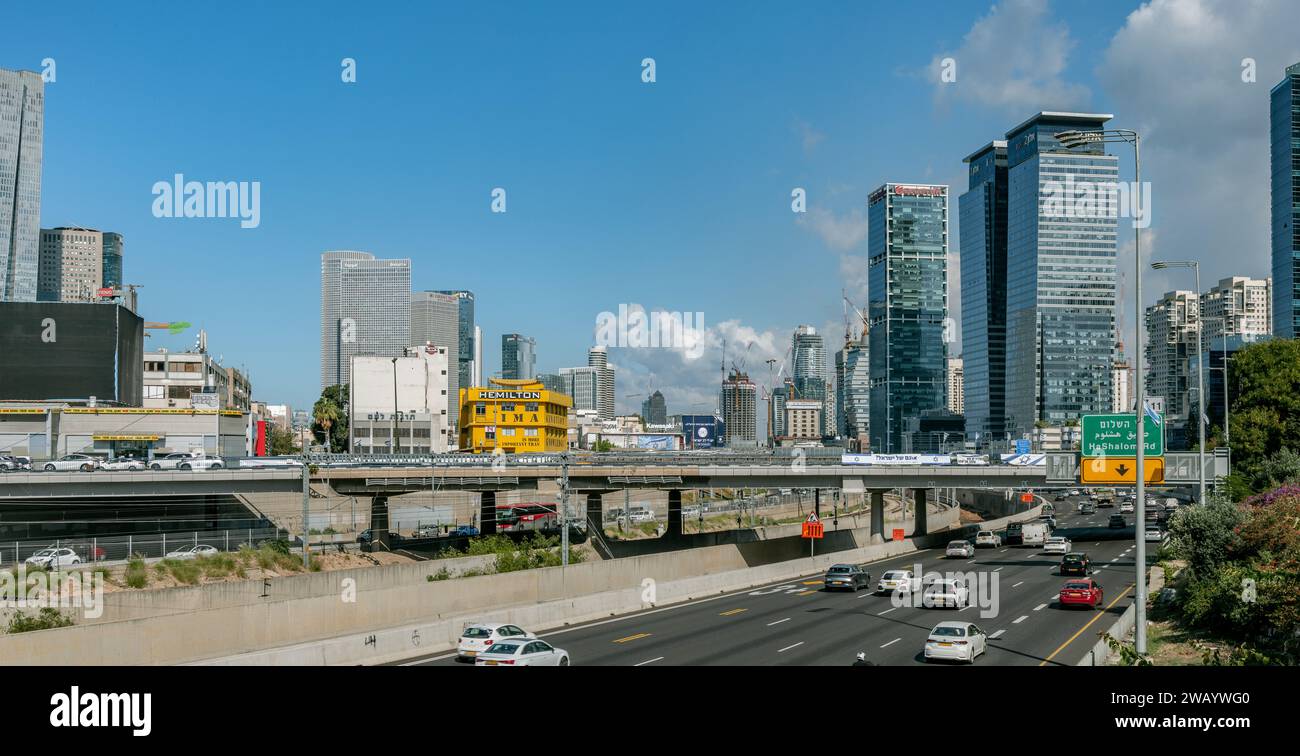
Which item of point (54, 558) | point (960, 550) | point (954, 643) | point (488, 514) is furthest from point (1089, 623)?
point (488, 514)

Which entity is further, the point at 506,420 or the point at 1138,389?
the point at 506,420

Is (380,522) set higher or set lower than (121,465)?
lower

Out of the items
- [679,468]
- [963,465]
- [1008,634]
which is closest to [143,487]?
[679,468]

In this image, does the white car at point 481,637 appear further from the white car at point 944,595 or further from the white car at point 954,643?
the white car at point 944,595

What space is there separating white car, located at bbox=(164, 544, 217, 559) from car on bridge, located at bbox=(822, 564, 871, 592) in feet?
99.9

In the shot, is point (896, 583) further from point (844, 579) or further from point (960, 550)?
point (960, 550)

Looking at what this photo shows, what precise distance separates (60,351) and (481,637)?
274 ft

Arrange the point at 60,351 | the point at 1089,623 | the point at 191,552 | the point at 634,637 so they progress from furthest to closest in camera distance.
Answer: the point at 60,351, the point at 191,552, the point at 1089,623, the point at 634,637

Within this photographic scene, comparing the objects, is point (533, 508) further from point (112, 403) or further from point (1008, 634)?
point (1008, 634)

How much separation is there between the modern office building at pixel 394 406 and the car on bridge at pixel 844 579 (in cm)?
11487

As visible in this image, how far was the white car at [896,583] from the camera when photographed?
46469 mm

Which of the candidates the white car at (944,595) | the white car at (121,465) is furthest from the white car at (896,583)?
the white car at (121,465)

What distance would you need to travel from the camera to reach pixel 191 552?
48.8 m
